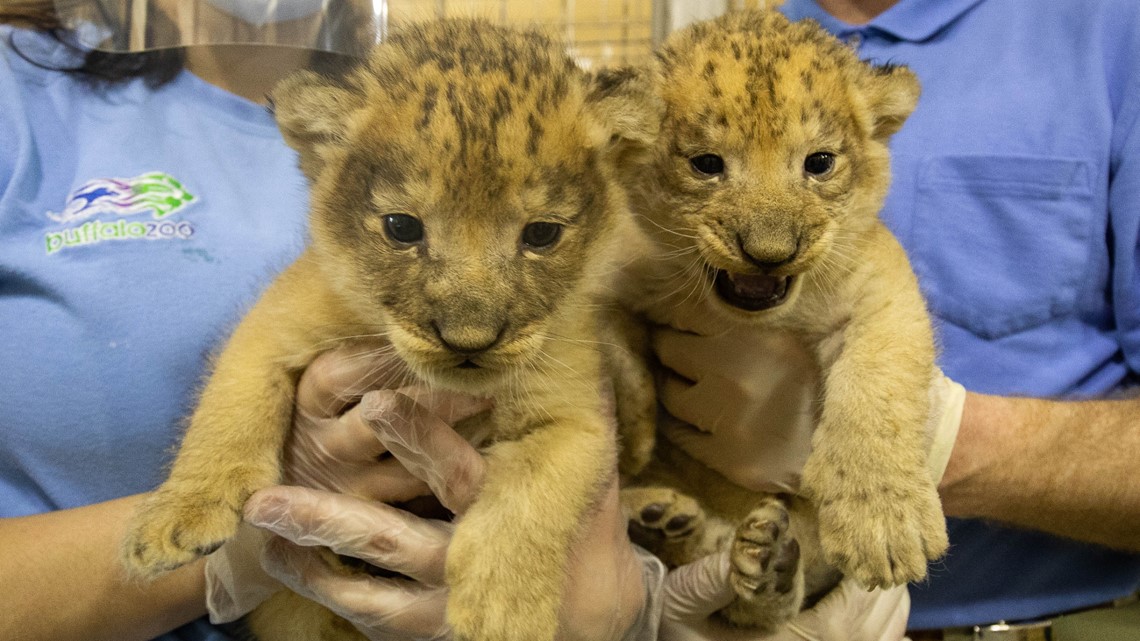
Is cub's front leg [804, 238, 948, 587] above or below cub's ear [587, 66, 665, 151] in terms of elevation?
below

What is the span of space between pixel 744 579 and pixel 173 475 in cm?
105

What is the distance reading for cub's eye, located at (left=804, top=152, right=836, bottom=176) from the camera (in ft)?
4.35

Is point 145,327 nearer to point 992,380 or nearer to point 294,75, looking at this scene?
point 294,75

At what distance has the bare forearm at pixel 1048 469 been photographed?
1647 mm

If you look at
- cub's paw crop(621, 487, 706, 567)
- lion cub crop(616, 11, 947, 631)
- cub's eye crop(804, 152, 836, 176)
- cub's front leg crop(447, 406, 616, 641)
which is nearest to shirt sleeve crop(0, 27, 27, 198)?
cub's front leg crop(447, 406, 616, 641)

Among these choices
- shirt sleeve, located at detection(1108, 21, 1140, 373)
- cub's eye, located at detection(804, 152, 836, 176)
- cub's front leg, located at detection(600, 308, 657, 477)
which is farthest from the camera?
shirt sleeve, located at detection(1108, 21, 1140, 373)

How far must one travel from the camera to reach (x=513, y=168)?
1.06 meters

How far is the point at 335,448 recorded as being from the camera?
4.44 feet

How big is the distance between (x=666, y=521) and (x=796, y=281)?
62 cm

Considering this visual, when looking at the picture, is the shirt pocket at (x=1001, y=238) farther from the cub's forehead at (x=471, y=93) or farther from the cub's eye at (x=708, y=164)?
the cub's forehead at (x=471, y=93)

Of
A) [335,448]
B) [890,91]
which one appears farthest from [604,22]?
[335,448]

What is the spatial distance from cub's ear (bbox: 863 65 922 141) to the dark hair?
1760 mm

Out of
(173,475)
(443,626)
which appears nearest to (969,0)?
(443,626)

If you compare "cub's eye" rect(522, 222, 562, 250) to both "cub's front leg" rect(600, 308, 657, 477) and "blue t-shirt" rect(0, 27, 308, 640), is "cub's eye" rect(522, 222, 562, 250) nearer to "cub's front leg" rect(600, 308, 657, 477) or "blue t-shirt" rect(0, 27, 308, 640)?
"cub's front leg" rect(600, 308, 657, 477)
